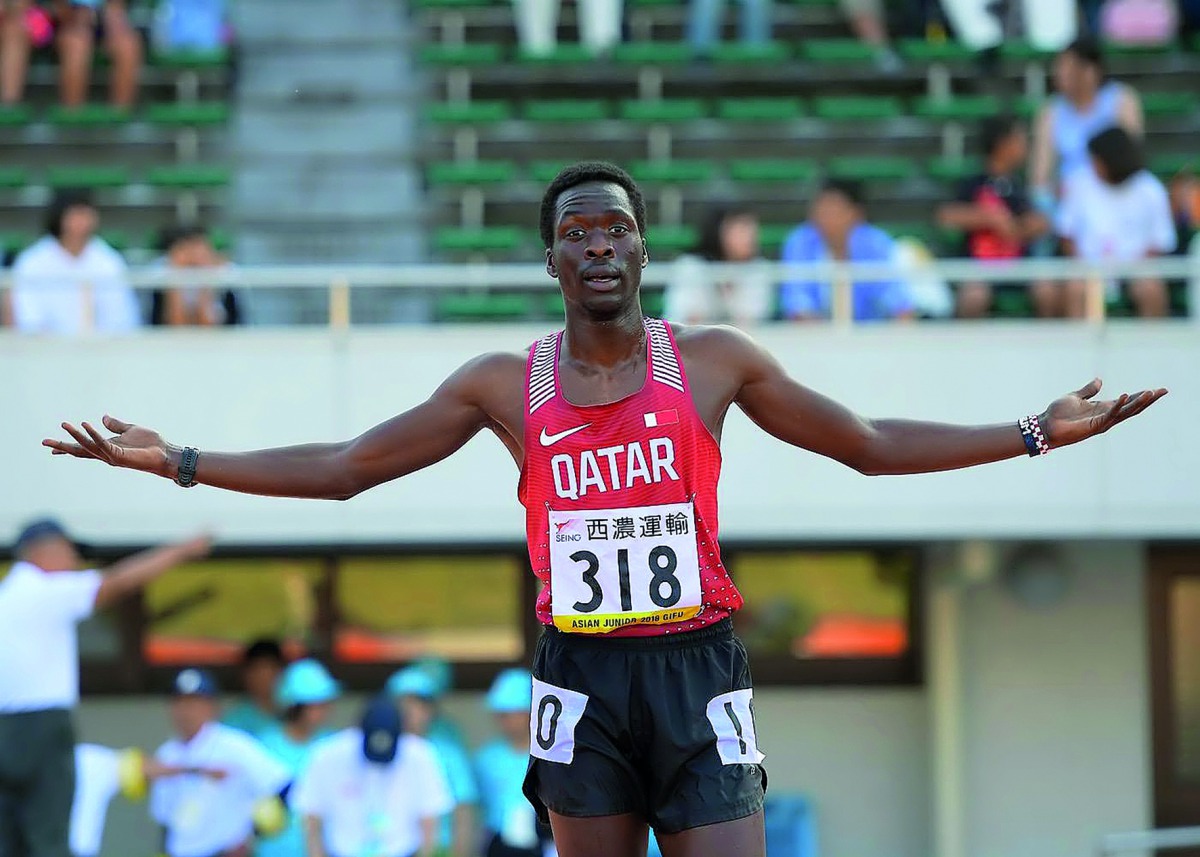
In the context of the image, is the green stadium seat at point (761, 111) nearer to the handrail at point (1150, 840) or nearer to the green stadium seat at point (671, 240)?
the green stadium seat at point (671, 240)

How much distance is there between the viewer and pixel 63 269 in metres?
9.66

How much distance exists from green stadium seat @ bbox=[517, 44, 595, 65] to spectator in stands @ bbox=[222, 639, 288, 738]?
5.59 m

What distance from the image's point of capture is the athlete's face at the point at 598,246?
12.8 ft

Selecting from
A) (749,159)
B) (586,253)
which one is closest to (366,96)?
(749,159)

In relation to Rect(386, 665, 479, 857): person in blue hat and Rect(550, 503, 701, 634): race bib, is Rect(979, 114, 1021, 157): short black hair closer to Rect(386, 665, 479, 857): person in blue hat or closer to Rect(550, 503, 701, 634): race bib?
Rect(386, 665, 479, 857): person in blue hat

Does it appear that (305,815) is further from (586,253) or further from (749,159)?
(749,159)

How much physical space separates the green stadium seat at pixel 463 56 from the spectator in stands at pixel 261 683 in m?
5.47

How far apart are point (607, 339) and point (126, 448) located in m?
1.10

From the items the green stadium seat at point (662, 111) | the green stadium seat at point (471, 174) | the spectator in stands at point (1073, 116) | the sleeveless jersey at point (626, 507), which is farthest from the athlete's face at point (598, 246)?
the green stadium seat at point (662, 111)

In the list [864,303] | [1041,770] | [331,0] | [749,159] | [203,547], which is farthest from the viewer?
[331,0]

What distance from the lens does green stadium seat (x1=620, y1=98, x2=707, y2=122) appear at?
13.2 metres

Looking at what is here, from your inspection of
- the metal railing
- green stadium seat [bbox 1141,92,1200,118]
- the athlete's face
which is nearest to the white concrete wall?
the metal railing

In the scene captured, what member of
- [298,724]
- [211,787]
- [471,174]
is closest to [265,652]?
[298,724]

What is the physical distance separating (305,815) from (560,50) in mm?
7202
